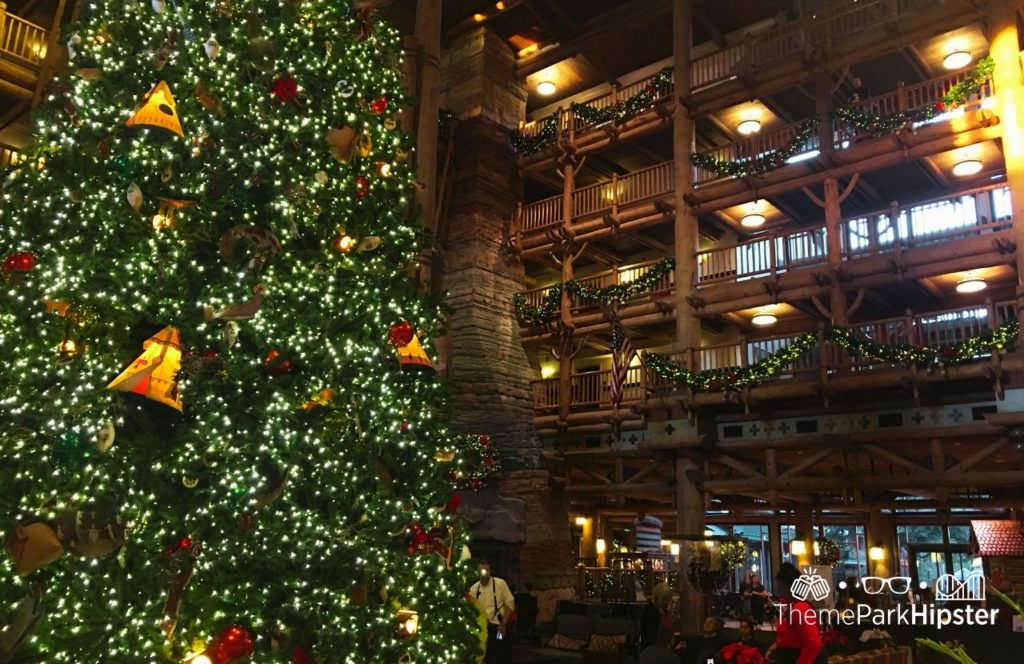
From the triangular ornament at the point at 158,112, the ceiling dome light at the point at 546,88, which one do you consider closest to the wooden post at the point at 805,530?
the ceiling dome light at the point at 546,88

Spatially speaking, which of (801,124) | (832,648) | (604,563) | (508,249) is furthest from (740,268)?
(832,648)

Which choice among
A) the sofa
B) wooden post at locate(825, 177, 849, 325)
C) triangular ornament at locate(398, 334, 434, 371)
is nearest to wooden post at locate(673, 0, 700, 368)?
wooden post at locate(825, 177, 849, 325)

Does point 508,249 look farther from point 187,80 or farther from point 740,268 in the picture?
point 187,80

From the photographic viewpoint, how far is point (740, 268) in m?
21.7

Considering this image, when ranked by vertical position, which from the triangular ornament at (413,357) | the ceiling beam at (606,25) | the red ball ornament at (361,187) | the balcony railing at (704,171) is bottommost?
the triangular ornament at (413,357)

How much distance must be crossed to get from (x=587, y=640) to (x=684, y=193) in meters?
11.0

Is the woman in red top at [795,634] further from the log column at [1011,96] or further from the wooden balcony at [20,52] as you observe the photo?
the wooden balcony at [20,52]

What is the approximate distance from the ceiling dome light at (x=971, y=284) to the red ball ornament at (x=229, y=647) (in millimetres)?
17327

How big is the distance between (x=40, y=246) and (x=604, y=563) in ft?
73.7

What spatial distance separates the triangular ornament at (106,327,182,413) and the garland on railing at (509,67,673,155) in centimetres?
1729

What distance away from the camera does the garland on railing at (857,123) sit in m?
14.7

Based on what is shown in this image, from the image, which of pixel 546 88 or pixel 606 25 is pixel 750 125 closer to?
pixel 606 25

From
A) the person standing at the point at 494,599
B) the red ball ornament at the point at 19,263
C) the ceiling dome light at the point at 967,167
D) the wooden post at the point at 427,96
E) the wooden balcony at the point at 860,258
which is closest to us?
the red ball ornament at the point at 19,263

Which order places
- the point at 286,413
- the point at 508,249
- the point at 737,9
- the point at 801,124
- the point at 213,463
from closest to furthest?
the point at 213,463
the point at 286,413
the point at 801,124
the point at 737,9
the point at 508,249
